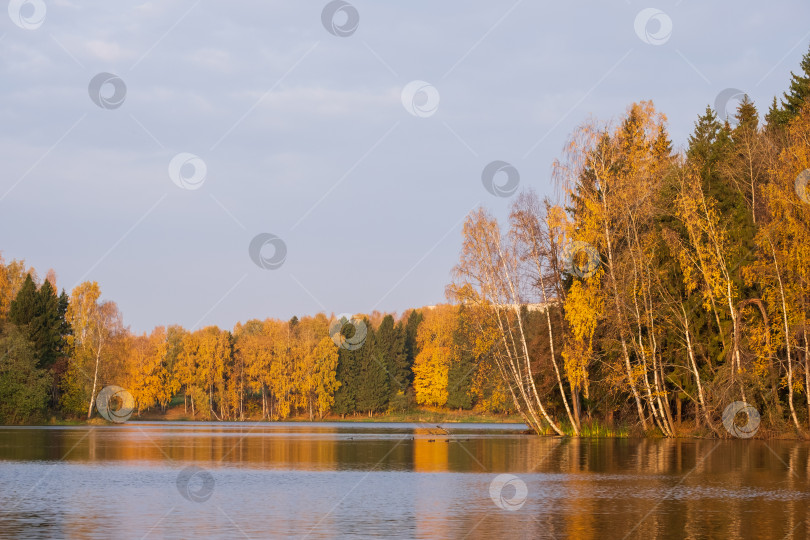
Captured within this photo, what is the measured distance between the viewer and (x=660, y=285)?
5522cm

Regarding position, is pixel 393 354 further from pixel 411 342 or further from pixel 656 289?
pixel 656 289

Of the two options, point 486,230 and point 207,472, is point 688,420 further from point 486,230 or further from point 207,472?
point 207,472

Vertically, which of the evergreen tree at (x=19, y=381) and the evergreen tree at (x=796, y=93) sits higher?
the evergreen tree at (x=796, y=93)

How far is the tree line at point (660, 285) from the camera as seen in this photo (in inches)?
1996

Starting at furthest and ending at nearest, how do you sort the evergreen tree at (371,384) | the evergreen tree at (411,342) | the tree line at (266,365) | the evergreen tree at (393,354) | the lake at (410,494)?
the evergreen tree at (411,342)
the evergreen tree at (393,354)
the evergreen tree at (371,384)
the tree line at (266,365)
the lake at (410,494)

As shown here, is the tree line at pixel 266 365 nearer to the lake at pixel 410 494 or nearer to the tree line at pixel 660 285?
the tree line at pixel 660 285

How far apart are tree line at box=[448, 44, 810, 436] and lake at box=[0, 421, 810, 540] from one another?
9.64 metres

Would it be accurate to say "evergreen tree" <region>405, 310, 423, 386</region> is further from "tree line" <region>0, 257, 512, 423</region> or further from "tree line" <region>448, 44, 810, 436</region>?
"tree line" <region>448, 44, 810, 436</region>

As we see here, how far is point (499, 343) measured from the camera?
6431cm

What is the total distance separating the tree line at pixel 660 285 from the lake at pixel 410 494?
964 cm

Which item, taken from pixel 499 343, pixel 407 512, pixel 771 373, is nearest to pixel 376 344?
pixel 499 343

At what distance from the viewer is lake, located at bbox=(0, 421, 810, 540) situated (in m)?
18.5

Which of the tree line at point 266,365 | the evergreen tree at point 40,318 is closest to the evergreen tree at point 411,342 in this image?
the tree line at point 266,365

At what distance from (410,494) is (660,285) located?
3397 centimetres
